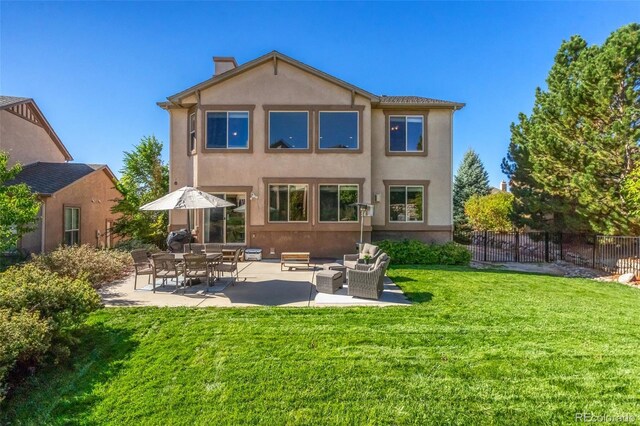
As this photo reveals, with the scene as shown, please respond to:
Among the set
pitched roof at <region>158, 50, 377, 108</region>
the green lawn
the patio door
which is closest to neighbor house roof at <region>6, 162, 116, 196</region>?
pitched roof at <region>158, 50, 377, 108</region>

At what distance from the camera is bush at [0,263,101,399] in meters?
4.21

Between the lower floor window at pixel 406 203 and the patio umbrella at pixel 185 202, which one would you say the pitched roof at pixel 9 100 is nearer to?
the patio umbrella at pixel 185 202

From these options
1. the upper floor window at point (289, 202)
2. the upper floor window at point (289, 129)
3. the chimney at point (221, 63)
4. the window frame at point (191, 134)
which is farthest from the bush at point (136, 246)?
the chimney at point (221, 63)

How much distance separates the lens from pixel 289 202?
14719mm

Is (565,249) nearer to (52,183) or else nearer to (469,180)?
(469,180)

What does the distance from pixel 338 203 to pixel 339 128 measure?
142 inches

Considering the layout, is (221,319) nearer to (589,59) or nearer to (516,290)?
(516,290)

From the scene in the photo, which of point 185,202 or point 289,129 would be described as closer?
point 185,202

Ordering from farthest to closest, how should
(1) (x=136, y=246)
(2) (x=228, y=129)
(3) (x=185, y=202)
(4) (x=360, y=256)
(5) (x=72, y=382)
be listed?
(1) (x=136, y=246) → (2) (x=228, y=129) → (4) (x=360, y=256) → (3) (x=185, y=202) → (5) (x=72, y=382)

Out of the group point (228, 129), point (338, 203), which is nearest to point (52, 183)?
point (228, 129)

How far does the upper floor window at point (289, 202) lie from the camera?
14688 millimetres

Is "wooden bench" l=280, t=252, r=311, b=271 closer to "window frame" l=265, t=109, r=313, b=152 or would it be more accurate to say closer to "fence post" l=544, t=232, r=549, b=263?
"window frame" l=265, t=109, r=313, b=152

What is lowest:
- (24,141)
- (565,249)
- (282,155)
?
(565,249)

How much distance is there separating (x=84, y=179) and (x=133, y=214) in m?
3.06
